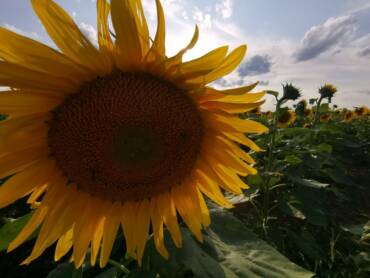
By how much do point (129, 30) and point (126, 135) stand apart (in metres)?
0.43

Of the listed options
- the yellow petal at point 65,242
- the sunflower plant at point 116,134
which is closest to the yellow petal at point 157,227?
the sunflower plant at point 116,134

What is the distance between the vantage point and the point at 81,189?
5.49ft

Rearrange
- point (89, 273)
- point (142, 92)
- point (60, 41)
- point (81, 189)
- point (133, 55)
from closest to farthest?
point (60, 41) < point (133, 55) < point (142, 92) < point (81, 189) < point (89, 273)

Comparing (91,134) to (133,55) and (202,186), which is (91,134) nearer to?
(133,55)

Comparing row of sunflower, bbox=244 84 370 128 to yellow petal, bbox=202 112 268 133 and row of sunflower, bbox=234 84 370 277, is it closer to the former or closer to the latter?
row of sunflower, bbox=234 84 370 277

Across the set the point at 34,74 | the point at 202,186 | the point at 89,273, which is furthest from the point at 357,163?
the point at 34,74

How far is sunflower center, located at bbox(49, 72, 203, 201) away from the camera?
146 centimetres

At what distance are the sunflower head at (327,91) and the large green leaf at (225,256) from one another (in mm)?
5999

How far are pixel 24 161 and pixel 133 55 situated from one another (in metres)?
0.61

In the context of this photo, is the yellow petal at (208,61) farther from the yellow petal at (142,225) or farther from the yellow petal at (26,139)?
the yellow petal at (142,225)

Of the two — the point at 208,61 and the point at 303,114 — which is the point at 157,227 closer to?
the point at 208,61

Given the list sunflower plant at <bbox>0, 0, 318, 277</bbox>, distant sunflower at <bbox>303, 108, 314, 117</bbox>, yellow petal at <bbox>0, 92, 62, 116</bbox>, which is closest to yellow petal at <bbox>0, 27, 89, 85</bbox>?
sunflower plant at <bbox>0, 0, 318, 277</bbox>

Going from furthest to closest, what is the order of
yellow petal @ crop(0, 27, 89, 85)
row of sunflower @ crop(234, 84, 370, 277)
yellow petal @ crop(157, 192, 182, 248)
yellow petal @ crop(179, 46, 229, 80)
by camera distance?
row of sunflower @ crop(234, 84, 370, 277) < yellow petal @ crop(157, 192, 182, 248) < yellow petal @ crop(179, 46, 229, 80) < yellow petal @ crop(0, 27, 89, 85)

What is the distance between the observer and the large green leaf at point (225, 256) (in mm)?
1431
